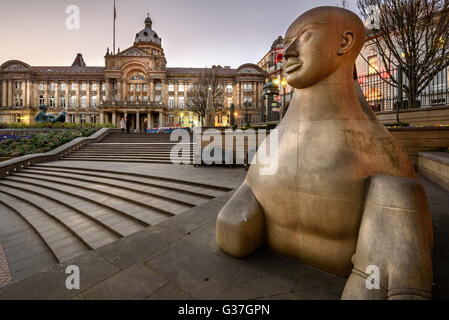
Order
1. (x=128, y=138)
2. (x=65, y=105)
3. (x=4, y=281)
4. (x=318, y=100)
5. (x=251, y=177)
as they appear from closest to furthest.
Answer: (x=318, y=100)
(x=251, y=177)
(x=4, y=281)
(x=128, y=138)
(x=65, y=105)

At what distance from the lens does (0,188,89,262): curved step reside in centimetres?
443

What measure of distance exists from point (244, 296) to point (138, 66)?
211 ft

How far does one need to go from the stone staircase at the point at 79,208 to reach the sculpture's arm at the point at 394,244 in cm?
406

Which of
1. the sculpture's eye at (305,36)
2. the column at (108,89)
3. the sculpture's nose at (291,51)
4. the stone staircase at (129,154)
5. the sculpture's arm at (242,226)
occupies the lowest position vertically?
the sculpture's arm at (242,226)

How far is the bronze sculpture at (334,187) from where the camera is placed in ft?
5.46

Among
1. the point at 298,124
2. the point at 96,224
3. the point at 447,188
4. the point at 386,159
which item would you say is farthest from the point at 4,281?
the point at 447,188

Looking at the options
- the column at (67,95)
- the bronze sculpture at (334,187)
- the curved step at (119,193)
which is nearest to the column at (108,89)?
the column at (67,95)

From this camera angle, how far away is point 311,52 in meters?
2.24

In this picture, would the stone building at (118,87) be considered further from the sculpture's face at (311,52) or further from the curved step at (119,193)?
the sculpture's face at (311,52)

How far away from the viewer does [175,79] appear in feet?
193

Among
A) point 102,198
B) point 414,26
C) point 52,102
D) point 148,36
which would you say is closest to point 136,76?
point 148,36

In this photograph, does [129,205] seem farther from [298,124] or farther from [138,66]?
[138,66]

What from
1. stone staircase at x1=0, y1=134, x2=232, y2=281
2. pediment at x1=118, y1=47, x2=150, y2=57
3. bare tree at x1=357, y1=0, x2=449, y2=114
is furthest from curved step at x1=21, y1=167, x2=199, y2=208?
pediment at x1=118, y1=47, x2=150, y2=57

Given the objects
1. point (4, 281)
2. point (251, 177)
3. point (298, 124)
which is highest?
point (298, 124)
